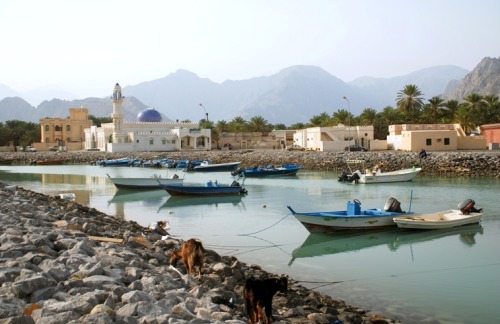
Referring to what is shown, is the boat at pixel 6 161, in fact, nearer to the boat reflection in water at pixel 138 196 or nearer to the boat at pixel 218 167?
the boat at pixel 218 167

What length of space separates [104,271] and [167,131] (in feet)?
231

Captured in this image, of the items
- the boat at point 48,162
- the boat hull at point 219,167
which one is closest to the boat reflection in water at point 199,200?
the boat hull at point 219,167

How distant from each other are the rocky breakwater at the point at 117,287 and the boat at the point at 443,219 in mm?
7852

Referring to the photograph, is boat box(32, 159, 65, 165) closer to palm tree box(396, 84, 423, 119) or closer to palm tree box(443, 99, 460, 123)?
palm tree box(396, 84, 423, 119)

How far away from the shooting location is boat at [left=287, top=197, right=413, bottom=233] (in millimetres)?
18781

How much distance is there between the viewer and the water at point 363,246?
470 inches

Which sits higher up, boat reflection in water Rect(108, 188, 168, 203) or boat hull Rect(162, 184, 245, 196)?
boat hull Rect(162, 184, 245, 196)

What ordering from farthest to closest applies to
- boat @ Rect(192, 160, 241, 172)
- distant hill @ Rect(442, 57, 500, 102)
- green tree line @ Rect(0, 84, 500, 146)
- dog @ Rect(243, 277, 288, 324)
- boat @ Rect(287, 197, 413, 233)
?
1. distant hill @ Rect(442, 57, 500, 102)
2. green tree line @ Rect(0, 84, 500, 146)
3. boat @ Rect(192, 160, 241, 172)
4. boat @ Rect(287, 197, 413, 233)
5. dog @ Rect(243, 277, 288, 324)

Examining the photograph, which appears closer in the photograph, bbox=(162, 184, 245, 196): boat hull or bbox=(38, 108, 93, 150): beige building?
bbox=(162, 184, 245, 196): boat hull

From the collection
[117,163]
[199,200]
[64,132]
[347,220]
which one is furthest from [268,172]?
[64,132]

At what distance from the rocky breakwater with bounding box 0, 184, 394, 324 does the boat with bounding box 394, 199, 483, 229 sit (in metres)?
7.85

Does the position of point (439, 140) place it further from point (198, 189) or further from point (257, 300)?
point (257, 300)

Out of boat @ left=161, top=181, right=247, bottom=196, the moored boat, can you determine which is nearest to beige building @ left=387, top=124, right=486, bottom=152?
boat @ left=161, top=181, right=247, bottom=196

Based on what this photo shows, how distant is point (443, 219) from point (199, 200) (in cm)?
1474
